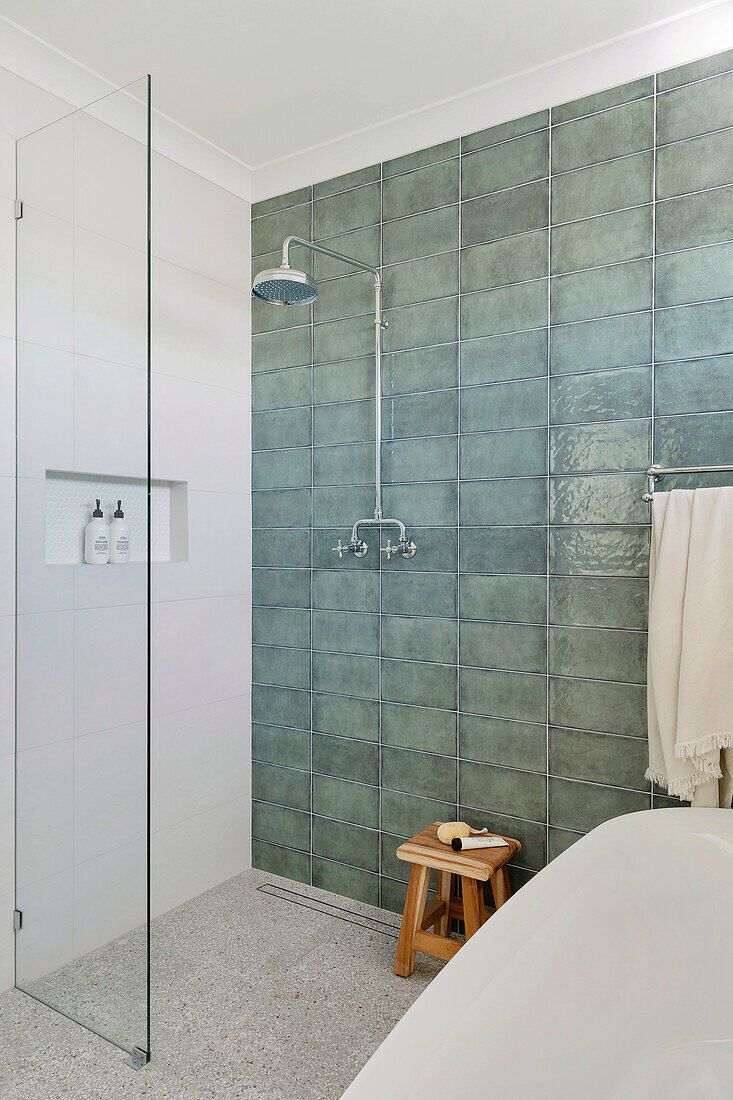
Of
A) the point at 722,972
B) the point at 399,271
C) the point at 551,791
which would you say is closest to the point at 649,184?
the point at 399,271

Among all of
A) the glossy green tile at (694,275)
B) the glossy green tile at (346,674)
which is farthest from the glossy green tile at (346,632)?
the glossy green tile at (694,275)

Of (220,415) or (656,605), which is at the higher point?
(220,415)

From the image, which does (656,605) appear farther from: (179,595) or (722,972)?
(179,595)

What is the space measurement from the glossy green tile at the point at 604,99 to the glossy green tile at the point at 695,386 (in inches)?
31.4

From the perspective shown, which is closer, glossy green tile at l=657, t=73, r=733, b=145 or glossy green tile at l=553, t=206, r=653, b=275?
glossy green tile at l=657, t=73, r=733, b=145

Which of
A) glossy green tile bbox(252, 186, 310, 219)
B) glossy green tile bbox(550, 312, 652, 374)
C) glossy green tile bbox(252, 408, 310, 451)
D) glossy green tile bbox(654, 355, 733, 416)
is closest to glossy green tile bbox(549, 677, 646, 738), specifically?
glossy green tile bbox(654, 355, 733, 416)

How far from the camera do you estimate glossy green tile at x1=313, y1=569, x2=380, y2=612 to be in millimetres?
2703

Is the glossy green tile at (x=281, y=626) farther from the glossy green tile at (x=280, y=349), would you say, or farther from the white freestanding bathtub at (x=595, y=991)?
the white freestanding bathtub at (x=595, y=991)

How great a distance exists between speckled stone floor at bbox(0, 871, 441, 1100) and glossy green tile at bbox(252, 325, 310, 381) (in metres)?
2.04

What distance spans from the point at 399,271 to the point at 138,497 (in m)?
1.37

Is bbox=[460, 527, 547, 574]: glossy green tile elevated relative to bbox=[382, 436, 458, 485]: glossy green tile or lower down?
lower down

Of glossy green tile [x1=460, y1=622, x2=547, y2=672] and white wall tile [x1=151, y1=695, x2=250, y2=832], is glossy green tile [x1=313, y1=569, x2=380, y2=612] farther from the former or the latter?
white wall tile [x1=151, y1=695, x2=250, y2=832]

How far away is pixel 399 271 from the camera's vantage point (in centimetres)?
264

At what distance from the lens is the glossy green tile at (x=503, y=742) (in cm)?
236
